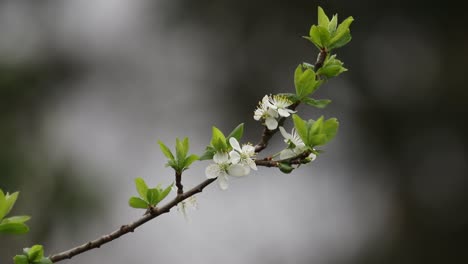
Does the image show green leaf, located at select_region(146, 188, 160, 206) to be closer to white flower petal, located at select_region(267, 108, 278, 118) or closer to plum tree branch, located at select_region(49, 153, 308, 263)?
plum tree branch, located at select_region(49, 153, 308, 263)

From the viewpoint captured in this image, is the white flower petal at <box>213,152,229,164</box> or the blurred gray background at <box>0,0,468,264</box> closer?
the white flower petal at <box>213,152,229,164</box>

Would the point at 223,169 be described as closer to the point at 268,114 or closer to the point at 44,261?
the point at 268,114

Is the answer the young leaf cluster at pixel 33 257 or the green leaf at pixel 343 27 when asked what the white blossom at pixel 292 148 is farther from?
the young leaf cluster at pixel 33 257

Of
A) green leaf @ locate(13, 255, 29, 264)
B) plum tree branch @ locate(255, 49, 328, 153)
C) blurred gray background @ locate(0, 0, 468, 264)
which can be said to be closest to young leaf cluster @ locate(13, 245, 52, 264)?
green leaf @ locate(13, 255, 29, 264)

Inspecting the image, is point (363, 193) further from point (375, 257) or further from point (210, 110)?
point (210, 110)

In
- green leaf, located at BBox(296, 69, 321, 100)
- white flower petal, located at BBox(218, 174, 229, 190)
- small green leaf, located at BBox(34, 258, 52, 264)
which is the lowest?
small green leaf, located at BBox(34, 258, 52, 264)

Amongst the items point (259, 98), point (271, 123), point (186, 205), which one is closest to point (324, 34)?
point (271, 123)

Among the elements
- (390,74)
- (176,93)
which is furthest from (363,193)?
(176,93)
